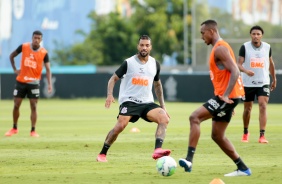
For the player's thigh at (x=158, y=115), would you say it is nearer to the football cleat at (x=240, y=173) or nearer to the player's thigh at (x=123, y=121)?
the player's thigh at (x=123, y=121)

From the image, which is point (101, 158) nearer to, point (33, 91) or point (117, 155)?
point (117, 155)

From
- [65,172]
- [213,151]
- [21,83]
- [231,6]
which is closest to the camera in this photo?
[65,172]

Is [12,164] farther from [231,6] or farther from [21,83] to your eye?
[231,6]

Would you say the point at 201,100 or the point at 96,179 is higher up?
the point at 96,179

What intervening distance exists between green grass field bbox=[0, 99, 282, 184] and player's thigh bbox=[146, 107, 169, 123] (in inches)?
28.0

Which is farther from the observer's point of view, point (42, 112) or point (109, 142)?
point (42, 112)

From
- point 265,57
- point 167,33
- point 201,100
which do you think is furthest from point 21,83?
point 167,33

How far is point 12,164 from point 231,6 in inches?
A: 1418

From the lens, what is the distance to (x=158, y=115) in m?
15.6

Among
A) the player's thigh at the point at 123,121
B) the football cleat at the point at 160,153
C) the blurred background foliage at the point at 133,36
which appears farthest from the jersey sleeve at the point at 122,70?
the blurred background foliage at the point at 133,36

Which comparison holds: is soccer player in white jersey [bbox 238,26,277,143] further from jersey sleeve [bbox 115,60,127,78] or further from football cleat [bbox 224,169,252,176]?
football cleat [bbox 224,169,252,176]

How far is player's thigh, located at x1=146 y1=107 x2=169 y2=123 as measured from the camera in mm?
15539

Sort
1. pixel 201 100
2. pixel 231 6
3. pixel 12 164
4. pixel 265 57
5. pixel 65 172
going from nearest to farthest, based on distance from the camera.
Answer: pixel 65 172
pixel 12 164
pixel 265 57
pixel 201 100
pixel 231 6

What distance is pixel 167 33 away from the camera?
7531 centimetres
